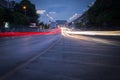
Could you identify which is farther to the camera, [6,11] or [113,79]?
[6,11]

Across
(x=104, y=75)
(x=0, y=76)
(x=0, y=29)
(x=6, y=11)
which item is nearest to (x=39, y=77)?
(x=0, y=76)

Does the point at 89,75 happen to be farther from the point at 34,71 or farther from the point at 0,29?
the point at 0,29

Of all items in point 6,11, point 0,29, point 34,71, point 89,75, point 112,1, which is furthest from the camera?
point 112,1

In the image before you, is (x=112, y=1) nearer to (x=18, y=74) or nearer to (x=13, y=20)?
(x=13, y=20)

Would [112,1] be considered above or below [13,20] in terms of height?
above

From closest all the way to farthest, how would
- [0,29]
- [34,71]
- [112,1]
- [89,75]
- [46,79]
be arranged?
[46,79] < [89,75] < [34,71] < [0,29] < [112,1]

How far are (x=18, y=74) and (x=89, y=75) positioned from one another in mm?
2173

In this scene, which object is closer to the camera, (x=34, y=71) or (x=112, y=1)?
(x=34, y=71)

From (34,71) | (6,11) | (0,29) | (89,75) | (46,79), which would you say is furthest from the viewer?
(6,11)

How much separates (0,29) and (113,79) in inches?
1928

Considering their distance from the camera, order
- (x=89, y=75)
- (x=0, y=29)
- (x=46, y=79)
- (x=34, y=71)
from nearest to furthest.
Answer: (x=46, y=79) < (x=89, y=75) < (x=34, y=71) < (x=0, y=29)

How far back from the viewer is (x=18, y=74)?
897 centimetres

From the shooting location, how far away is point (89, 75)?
8891 millimetres

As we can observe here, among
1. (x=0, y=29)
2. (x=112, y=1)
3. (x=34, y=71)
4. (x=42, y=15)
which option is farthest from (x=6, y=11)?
(x=34, y=71)
